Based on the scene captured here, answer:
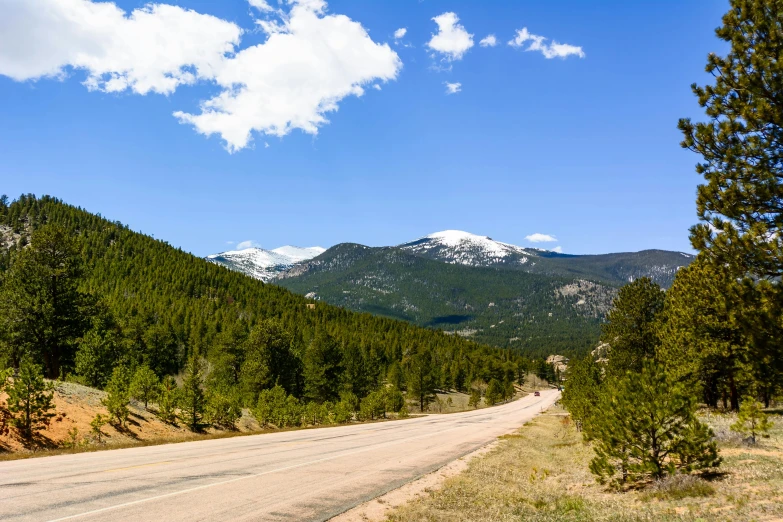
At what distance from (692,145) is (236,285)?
182819 millimetres

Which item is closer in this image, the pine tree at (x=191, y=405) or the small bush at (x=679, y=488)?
the small bush at (x=679, y=488)

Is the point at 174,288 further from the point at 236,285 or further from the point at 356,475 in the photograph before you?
the point at 356,475

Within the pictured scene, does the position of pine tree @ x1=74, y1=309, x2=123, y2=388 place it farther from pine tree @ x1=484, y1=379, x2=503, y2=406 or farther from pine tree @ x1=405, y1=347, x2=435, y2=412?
pine tree @ x1=484, y1=379, x2=503, y2=406

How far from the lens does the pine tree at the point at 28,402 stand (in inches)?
749

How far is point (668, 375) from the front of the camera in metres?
12.4

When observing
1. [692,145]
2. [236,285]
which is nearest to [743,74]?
[692,145]

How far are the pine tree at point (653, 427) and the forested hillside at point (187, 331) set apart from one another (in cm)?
2756

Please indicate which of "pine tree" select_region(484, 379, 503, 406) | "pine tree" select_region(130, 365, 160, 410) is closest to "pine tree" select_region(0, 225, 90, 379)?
"pine tree" select_region(130, 365, 160, 410)

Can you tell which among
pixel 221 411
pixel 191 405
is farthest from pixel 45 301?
pixel 221 411

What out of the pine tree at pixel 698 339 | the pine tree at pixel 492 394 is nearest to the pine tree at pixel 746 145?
the pine tree at pixel 698 339

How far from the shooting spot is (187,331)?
114 meters

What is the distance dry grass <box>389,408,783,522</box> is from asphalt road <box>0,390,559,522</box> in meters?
2.43

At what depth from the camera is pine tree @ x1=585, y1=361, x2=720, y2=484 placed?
11.5 m

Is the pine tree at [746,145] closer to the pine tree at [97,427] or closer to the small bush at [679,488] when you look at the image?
the small bush at [679,488]
